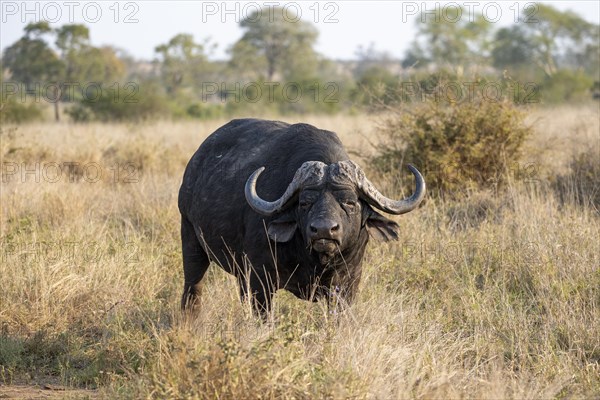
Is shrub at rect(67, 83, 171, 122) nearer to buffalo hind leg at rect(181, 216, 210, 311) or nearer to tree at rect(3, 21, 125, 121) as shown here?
tree at rect(3, 21, 125, 121)

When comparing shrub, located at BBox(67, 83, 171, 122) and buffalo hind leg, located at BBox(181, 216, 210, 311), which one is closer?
buffalo hind leg, located at BBox(181, 216, 210, 311)

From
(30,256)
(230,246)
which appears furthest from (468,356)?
(30,256)

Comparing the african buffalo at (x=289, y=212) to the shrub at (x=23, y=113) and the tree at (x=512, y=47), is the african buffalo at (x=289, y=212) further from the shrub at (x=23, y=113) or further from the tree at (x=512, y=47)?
the tree at (x=512, y=47)

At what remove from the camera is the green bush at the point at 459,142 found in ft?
33.4

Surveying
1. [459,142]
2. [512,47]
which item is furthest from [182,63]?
[459,142]

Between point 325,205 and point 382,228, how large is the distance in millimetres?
669

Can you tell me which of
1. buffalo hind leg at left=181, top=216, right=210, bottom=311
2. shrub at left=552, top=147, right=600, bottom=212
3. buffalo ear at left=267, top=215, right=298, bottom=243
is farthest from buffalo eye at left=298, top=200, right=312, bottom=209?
shrub at left=552, top=147, right=600, bottom=212

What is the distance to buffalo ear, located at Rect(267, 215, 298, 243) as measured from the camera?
17.6ft

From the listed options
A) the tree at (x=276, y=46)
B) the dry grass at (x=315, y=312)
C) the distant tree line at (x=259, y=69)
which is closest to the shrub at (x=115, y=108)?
the distant tree line at (x=259, y=69)

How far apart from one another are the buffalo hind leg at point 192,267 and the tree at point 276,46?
3957cm

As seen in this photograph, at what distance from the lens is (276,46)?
161 feet

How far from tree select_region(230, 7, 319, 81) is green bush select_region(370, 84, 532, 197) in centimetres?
A: 3570

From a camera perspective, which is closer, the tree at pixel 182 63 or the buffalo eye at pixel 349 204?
the buffalo eye at pixel 349 204

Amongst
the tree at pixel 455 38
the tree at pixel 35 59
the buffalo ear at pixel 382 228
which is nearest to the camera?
the buffalo ear at pixel 382 228
